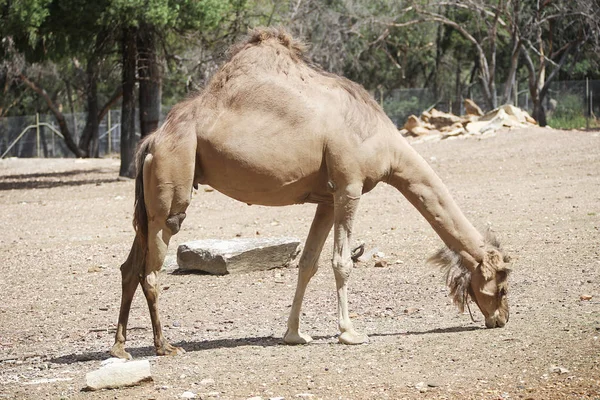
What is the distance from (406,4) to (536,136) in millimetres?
16559

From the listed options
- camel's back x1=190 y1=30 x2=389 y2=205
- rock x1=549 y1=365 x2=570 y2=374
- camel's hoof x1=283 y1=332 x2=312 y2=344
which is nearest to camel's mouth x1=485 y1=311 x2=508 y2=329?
rock x1=549 y1=365 x2=570 y2=374

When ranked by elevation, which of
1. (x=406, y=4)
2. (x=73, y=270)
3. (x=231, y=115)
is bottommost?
(x=73, y=270)

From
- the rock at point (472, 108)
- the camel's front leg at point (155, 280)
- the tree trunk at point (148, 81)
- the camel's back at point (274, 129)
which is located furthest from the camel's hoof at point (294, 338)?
the rock at point (472, 108)

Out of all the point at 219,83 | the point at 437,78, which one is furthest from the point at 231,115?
the point at 437,78

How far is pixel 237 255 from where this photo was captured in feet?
35.7

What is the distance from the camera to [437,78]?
49.5m

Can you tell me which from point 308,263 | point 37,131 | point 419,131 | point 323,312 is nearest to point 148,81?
point 419,131

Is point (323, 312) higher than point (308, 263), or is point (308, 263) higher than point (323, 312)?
point (308, 263)

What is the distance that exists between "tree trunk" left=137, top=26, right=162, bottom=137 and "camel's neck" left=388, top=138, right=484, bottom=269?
55.6 ft

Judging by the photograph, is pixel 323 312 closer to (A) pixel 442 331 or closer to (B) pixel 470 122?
(A) pixel 442 331

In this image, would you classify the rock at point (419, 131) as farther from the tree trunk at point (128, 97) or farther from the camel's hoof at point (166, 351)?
the camel's hoof at point (166, 351)

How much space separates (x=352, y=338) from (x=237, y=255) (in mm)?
3733

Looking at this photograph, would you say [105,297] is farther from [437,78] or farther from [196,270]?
[437,78]

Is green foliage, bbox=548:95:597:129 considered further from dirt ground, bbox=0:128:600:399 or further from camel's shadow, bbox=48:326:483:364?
camel's shadow, bbox=48:326:483:364
